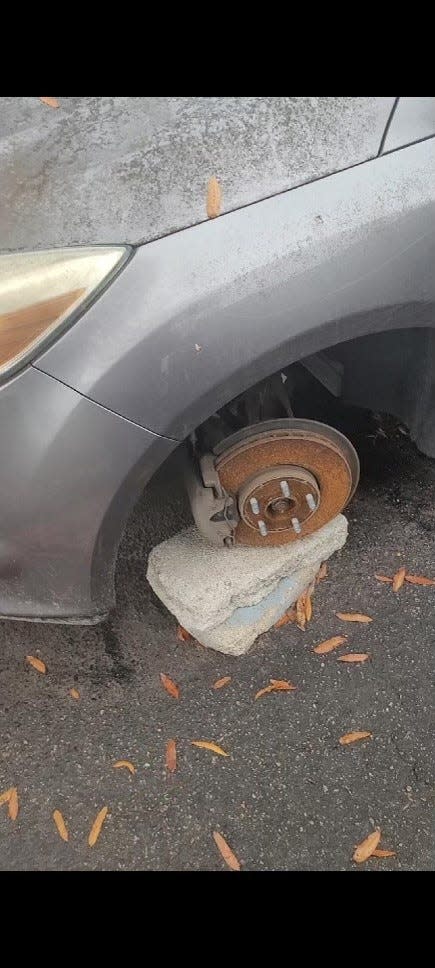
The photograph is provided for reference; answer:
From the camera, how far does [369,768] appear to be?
2.16 meters

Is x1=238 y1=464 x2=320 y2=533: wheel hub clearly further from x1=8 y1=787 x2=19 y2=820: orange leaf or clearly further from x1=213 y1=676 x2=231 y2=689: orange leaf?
x1=8 y1=787 x2=19 y2=820: orange leaf

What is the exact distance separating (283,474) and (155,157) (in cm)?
95

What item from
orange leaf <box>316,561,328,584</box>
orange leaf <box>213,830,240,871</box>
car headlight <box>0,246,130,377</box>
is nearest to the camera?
car headlight <box>0,246,130,377</box>

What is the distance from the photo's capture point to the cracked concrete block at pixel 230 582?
7.68ft

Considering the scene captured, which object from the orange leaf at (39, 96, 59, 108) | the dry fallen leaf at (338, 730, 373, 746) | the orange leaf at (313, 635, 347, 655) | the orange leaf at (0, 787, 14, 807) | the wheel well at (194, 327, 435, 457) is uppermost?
the orange leaf at (39, 96, 59, 108)

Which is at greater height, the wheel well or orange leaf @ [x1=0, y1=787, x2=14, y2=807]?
the wheel well

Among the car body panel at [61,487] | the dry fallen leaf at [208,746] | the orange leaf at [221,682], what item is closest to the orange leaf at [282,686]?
the orange leaf at [221,682]

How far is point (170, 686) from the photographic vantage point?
7.75 ft

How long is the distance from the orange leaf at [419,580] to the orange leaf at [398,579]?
0.02 metres

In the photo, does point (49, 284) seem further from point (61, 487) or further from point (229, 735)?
point (229, 735)

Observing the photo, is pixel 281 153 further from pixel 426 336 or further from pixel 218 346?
pixel 426 336

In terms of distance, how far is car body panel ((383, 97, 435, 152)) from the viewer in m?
1.65

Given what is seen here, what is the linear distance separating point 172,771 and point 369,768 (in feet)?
1.88

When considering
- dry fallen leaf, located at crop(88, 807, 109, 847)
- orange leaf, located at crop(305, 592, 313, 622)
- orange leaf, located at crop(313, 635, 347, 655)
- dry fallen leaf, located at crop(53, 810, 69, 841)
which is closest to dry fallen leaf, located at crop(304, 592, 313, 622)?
orange leaf, located at crop(305, 592, 313, 622)
